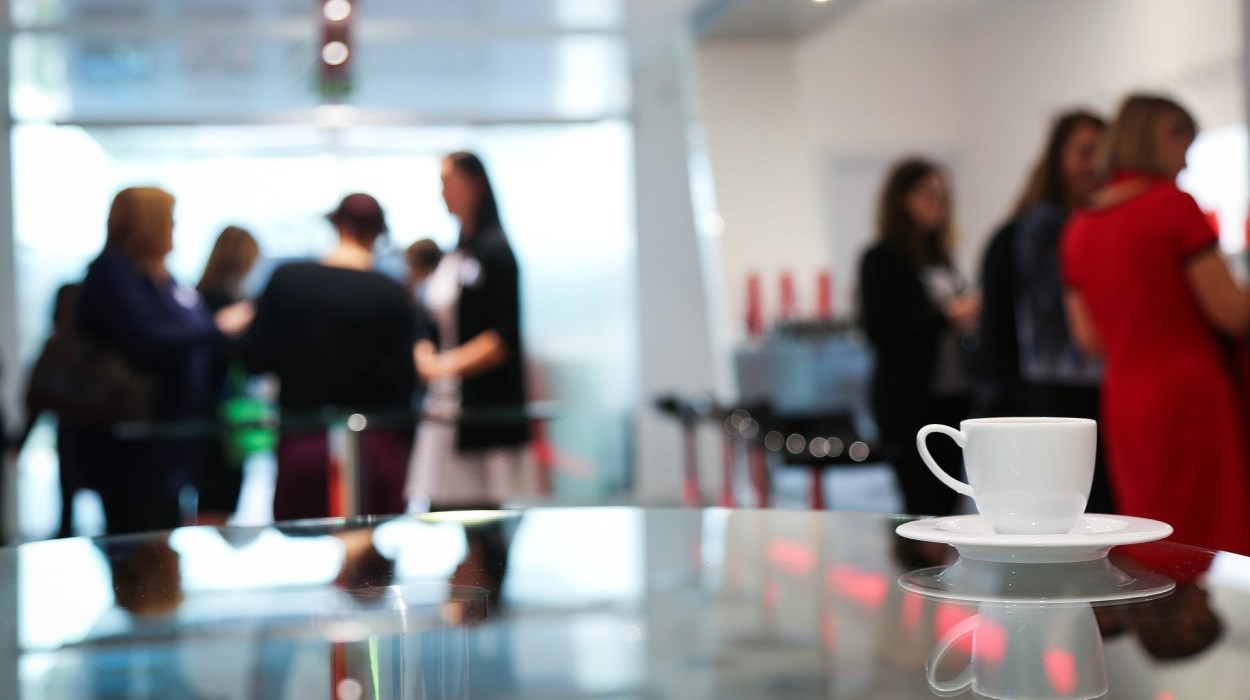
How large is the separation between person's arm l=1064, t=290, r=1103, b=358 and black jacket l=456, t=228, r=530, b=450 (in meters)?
1.34

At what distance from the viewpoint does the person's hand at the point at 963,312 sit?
4223 mm

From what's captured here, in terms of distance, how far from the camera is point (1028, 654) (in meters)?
0.64

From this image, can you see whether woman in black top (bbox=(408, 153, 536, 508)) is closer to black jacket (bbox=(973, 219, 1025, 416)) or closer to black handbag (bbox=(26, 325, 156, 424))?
black handbag (bbox=(26, 325, 156, 424))

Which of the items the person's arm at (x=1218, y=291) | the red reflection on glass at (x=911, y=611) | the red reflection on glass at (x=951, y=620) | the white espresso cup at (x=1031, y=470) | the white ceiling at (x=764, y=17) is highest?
the white ceiling at (x=764, y=17)

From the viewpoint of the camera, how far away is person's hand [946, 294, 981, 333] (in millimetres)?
4223

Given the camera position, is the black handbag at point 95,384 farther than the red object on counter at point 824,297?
No

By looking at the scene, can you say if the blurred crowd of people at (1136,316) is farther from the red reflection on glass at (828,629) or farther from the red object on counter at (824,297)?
the red object on counter at (824,297)

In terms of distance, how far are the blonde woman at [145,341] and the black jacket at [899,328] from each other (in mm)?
1950

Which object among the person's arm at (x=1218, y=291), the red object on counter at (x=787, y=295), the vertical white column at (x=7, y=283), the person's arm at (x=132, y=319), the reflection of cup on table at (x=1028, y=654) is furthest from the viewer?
the vertical white column at (x=7, y=283)

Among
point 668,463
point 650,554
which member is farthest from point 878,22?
point 650,554

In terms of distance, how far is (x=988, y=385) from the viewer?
3.78m

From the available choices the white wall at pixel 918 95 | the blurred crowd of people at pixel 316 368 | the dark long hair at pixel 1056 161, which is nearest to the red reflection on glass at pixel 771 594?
the blurred crowd of people at pixel 316 368

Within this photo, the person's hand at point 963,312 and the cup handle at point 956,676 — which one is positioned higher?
the person's hand at point 963,312

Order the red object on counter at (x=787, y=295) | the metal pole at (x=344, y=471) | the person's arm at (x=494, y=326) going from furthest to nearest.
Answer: the red object on counter at (x=787, y=295) → the person's arm at (x=494, y=326) → the metal pole at (x=344, y=471)
